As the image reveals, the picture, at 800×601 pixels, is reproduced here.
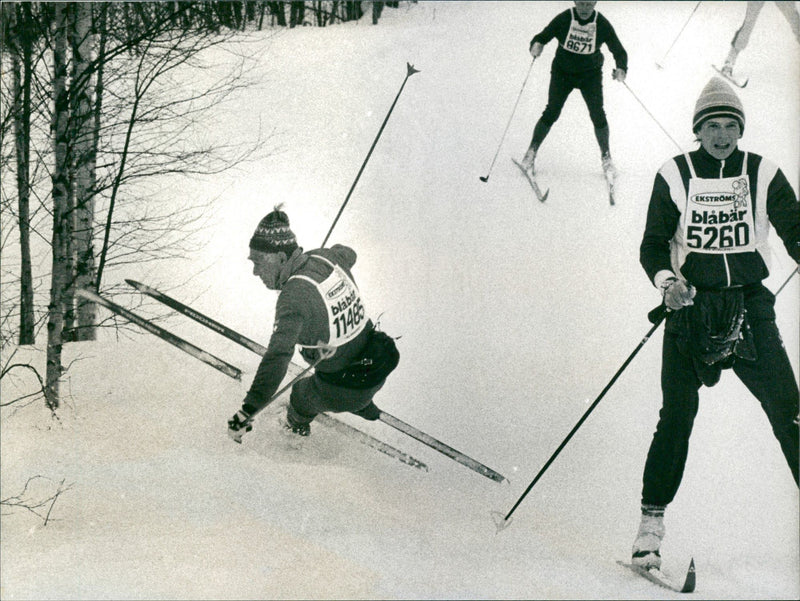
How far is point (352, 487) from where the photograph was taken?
2.34m

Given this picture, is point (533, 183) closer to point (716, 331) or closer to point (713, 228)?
point (713, 228)

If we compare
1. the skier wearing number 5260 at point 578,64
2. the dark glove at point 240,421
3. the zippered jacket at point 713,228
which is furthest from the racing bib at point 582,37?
the dark glove at point 240,421

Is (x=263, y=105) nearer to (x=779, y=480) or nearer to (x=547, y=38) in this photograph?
(x=547, y=38)

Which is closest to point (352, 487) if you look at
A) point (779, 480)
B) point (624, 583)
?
point (624, 583)

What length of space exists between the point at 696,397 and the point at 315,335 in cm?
100

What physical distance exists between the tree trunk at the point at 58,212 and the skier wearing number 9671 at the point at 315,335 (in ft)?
2.24

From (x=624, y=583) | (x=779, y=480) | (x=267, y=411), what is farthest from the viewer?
(x=267, y=411)

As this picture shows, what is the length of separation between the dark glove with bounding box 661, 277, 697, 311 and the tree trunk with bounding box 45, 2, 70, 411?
1.76 m

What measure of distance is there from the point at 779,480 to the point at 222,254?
5.44ft

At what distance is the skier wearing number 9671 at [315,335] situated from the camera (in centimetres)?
219

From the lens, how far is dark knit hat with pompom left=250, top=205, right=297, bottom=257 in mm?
2314

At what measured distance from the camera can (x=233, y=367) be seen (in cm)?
250

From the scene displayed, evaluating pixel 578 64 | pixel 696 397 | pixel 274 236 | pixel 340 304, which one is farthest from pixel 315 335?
pixel 578 64

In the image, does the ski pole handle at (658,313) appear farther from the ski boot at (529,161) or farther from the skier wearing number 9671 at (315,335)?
the skier wearing number 9671 at (315,335)
